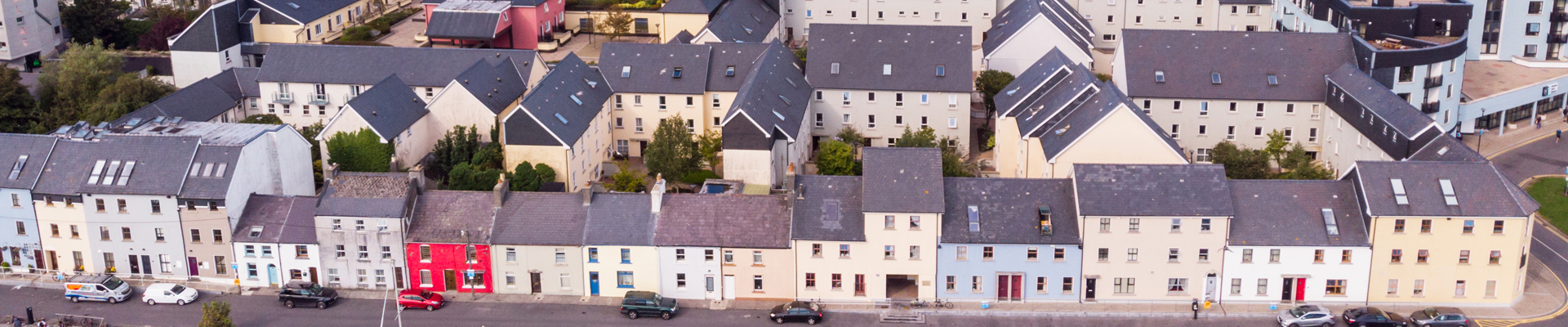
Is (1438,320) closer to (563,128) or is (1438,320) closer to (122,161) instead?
(563,128)

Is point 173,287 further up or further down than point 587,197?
further down

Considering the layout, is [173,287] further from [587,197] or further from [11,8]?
[11,8]

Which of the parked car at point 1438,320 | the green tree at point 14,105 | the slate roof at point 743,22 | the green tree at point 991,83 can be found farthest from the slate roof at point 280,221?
the parked car at point 1438,320

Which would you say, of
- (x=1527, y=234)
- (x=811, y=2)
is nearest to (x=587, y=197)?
(x=1527, y=234)

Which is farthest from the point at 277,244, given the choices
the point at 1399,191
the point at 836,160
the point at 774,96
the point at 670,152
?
the point at 1399,191

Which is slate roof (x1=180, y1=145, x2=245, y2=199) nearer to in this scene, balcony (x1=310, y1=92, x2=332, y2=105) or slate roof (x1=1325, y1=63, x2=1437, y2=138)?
balcony (x1=310, y1=92, x2=332, y2=105)

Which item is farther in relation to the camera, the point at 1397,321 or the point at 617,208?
the point at 617,208

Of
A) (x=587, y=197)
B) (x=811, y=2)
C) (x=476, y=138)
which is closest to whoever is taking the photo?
(x=587, y=197)
